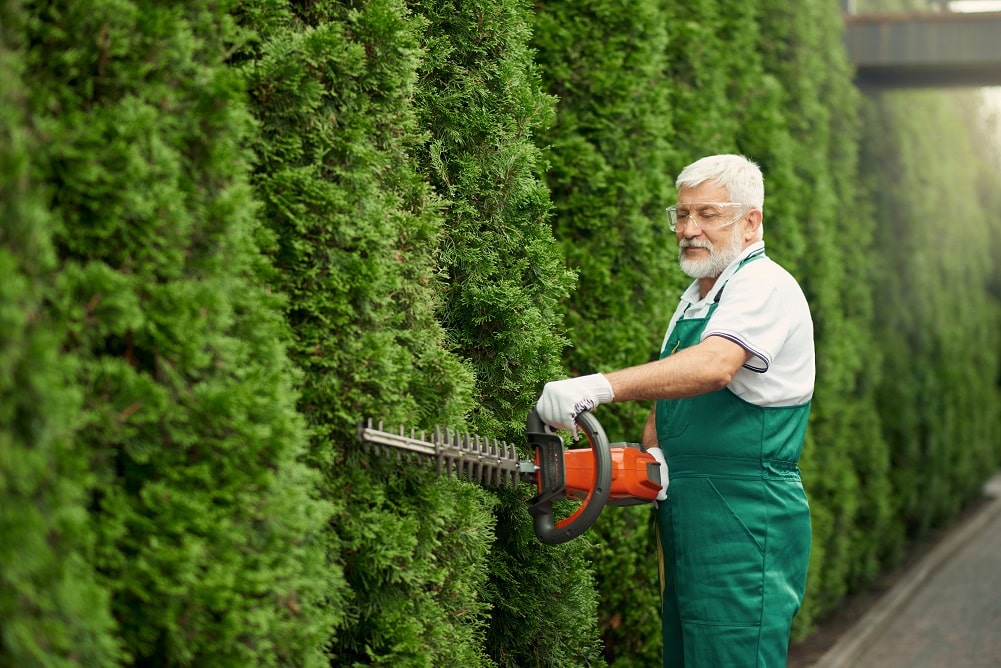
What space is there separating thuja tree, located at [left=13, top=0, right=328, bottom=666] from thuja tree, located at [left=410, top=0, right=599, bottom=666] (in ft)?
3.84

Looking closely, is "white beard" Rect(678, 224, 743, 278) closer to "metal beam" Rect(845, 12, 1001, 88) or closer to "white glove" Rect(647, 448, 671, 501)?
"white glove" Rect(647, 448, 671, 501)

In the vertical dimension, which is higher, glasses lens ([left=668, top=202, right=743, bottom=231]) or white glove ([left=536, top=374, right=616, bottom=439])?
glasses lens ([left=668, top=202, right=743, bottom=231])

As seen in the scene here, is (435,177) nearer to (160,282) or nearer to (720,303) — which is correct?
(720,303)

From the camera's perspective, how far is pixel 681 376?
3230 millimetres

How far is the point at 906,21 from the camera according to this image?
31.0 ft

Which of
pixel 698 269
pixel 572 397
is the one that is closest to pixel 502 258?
pixel 698 269

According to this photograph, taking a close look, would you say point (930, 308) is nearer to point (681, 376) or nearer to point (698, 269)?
point (698, 269)

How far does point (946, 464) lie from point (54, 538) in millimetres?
11515

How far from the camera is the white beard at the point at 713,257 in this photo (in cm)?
362

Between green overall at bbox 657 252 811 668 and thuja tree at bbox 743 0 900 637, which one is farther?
thuja tree at bbox 743 0 900 637

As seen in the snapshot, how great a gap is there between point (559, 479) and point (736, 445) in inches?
23.0

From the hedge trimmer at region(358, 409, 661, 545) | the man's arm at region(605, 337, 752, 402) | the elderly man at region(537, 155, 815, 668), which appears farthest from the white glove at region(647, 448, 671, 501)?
the man's arm at region(605, 337, 752, 402)

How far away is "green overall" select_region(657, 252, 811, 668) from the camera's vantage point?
3.46 metres

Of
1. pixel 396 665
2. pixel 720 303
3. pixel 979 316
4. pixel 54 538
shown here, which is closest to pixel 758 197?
pixel 720 303
